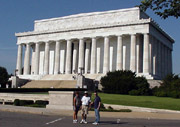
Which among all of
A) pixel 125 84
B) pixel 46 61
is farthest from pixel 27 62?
pixel 125 84

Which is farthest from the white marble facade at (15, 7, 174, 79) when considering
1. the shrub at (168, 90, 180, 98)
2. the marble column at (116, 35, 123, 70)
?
the shrub at (168, 90, 180, 98)

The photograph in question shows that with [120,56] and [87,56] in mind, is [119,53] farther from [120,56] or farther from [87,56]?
[87,56]

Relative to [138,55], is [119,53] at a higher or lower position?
higher

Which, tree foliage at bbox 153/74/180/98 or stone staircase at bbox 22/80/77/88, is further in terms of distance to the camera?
stone staircase at bbox 22/80/77/88

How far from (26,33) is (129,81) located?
48.1 m

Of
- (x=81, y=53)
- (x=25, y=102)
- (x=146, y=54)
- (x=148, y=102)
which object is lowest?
(x=148, y=102)

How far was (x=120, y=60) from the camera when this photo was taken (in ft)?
255

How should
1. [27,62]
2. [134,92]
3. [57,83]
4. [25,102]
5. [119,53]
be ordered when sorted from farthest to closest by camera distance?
[27,62] < [119,53] < [57,83] < [134,92] < [25,102]

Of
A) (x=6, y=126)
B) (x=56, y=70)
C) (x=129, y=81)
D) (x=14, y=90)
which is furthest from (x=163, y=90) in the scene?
(x=6, y=126)

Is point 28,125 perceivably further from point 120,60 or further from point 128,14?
point 128,14

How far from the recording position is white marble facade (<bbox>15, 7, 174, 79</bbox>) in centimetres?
7700

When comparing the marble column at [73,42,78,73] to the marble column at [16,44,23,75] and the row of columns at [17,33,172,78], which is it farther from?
the marble column at [16,44,23,75]

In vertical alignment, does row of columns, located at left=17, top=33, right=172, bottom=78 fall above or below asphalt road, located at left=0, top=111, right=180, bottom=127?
above

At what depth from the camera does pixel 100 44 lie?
289ft
